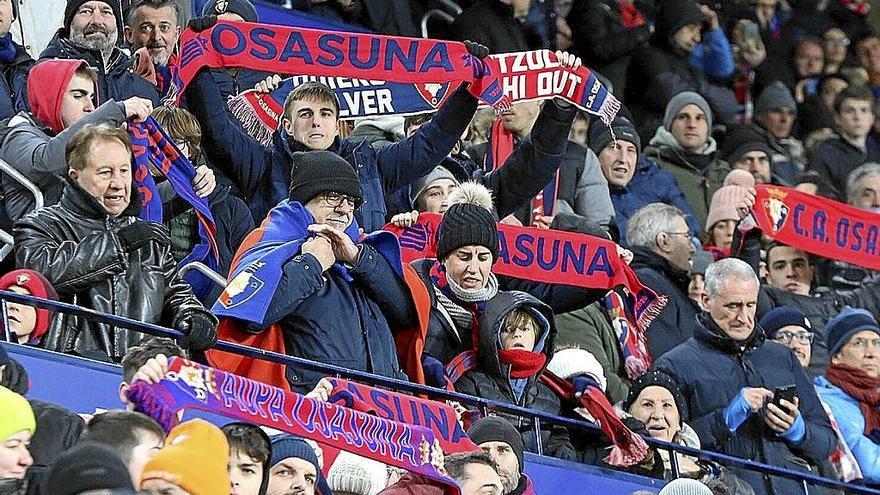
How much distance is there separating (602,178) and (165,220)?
12.5 ft

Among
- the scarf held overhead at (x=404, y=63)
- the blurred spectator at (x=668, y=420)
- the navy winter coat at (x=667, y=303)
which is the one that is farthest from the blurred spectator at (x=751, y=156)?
the blurred spectator at (x=668, y=420)

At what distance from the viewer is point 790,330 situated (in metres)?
11.6

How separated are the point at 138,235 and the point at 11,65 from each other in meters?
2.02

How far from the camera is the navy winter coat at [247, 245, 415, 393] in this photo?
866 cm

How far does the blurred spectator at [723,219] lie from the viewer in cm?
1305

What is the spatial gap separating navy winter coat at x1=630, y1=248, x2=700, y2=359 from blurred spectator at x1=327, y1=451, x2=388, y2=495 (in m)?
3.43

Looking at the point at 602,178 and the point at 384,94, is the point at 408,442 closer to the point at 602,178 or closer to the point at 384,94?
the point at 384,94

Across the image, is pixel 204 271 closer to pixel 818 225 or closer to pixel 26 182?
pixel 26 182

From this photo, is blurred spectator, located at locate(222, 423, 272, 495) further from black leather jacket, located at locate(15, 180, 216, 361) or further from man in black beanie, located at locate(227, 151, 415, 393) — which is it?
man in black beanie, located at locate(227, 151, 415, 393)

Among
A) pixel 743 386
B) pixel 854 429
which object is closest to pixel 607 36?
pixel 854 429

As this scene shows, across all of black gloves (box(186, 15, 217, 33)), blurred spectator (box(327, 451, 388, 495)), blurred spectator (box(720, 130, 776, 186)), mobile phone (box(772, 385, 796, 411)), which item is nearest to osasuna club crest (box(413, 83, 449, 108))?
black gloves (box(186, 15, 217, 33))

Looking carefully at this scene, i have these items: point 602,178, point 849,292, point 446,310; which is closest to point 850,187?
point 849,292

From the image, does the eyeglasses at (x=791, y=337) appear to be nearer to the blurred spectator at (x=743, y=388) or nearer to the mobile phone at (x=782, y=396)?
the blurred spectator at (x=743, y=388)

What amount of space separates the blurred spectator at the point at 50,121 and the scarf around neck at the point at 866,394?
4.14m
